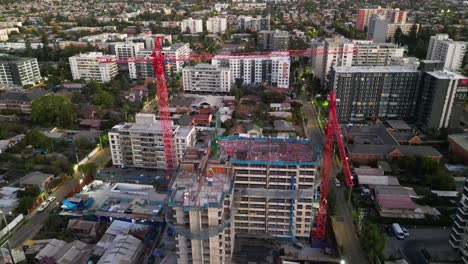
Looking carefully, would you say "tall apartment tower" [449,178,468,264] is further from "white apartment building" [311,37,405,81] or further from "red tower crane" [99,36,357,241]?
"white apartment building" [311,37,405,81]

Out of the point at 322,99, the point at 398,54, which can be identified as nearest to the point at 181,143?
the point at 322,99

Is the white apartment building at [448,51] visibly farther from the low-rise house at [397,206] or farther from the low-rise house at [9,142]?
the low-rise house at [9,142]

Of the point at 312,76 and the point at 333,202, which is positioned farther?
the point at 312,76

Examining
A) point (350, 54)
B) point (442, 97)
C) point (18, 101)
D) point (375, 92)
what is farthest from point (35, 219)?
point (350, 54)

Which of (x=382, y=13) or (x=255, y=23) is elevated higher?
(x=382, y=13)

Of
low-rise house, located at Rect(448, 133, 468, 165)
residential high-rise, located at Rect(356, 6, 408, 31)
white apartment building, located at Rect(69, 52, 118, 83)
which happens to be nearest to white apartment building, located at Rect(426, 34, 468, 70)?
low-rise house, located at Rect(448, 133, 468, 165)

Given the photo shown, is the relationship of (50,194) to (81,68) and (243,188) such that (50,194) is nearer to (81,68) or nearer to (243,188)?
(243,188)

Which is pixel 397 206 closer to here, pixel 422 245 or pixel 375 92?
pixel 422 245
